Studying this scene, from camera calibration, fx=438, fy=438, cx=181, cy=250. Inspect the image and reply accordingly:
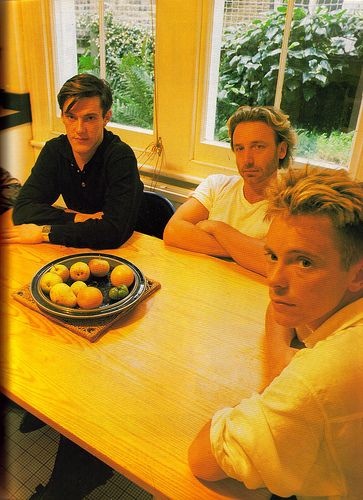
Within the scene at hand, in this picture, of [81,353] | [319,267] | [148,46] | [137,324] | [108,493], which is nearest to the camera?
[319,267]

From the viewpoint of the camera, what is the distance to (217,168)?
6.46 feet

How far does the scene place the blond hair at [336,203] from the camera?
0.57 meters

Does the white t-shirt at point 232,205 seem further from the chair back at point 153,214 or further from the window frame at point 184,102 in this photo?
the window frame at point 184,102

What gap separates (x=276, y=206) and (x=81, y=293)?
55 cm

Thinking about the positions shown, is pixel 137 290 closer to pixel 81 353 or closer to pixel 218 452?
pixel 81 353

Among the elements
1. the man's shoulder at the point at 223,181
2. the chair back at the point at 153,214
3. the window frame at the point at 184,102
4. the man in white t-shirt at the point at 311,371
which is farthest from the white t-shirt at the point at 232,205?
the man in white t-shirt at the point at 311,371

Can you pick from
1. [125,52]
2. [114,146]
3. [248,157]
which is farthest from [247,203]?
[125,52]

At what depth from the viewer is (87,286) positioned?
3.51 ft

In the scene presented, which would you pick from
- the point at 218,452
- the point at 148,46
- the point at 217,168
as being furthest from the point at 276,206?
the point at 148,46

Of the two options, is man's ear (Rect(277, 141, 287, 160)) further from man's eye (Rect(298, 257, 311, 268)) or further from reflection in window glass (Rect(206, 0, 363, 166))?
man's eye (Rect(298, 257, 311, 268))

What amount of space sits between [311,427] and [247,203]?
99cm

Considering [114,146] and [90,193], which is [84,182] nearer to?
[90,193]

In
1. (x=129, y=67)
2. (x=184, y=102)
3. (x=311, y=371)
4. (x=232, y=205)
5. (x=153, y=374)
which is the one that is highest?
(x=129, y=67)

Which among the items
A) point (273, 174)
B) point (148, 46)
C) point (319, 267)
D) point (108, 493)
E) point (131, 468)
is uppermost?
point (148, 46)
